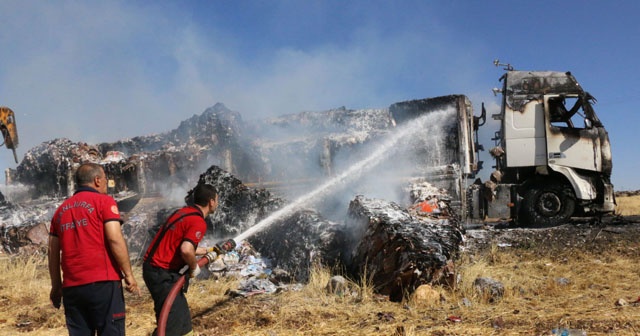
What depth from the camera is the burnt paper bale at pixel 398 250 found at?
4.77 metres

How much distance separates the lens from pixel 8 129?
11250 mm

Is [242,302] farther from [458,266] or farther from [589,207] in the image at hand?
[589,207]

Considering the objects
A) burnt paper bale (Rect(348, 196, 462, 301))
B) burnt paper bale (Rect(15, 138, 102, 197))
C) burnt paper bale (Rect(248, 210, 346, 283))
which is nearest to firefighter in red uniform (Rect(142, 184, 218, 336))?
burnt paper bale (Rect(348, 196, 462, 301))

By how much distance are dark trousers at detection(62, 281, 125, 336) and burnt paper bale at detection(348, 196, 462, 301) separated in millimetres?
2910

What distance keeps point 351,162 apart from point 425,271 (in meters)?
5.42

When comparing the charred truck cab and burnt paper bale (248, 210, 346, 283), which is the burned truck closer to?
the charred truck cab

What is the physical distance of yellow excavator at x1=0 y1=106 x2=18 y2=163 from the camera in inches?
441

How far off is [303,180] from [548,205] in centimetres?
531

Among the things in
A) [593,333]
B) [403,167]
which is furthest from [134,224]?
[593,333]

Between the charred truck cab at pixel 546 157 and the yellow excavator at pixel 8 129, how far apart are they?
11.5 meters

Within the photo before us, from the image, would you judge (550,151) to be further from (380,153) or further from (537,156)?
(380,153)

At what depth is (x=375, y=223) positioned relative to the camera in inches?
211

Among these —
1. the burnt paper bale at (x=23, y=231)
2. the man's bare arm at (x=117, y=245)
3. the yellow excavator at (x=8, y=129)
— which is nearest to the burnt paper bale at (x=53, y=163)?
the yellow excavator at (x=8, y=129)

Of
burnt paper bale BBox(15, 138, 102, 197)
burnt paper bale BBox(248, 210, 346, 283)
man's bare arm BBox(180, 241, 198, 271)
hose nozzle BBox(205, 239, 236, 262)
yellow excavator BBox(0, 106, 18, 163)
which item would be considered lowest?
burnt paper bale BBox(248, 210, 346, 283)
